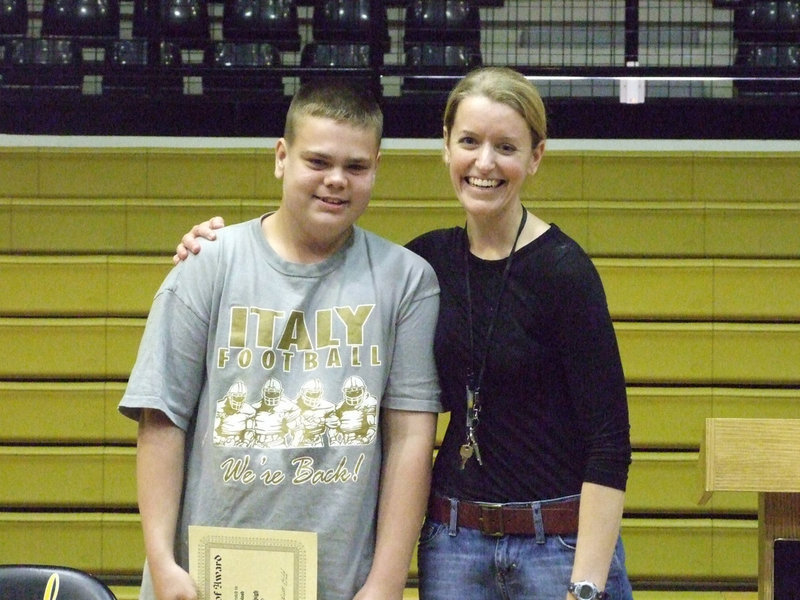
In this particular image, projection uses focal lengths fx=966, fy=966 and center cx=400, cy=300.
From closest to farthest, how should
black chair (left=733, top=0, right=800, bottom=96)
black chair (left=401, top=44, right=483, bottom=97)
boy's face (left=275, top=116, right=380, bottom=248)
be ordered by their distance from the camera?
boy's face (left=275, top=116, right=380, bottom=248)
black chair (left=401, top=44, right=483, bottom=97)
black chair (left=733, top=0, right=800, bottom=96)

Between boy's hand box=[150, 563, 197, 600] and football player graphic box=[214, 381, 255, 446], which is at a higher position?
football player graphic box=[214, 381, 255, 446]

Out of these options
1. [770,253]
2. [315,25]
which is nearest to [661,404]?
[770,253]

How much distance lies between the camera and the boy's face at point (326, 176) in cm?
170

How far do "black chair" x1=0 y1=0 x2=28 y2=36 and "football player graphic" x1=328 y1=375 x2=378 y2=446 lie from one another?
419 centimetres

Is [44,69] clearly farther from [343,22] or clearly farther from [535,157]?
[535,157]

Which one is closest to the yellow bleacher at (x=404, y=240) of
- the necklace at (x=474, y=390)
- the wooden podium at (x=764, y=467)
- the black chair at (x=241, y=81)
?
the black chair at (x=241, y=81)

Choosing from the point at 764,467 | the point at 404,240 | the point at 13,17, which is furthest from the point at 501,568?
the point at 13,17

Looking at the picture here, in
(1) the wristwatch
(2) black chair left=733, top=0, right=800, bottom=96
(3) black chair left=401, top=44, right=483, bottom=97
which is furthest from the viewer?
(2) black chair left=733, top=0, right=800, bottom=96

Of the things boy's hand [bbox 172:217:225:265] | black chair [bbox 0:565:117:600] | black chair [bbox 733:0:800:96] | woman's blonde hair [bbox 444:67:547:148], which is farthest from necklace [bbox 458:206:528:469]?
black chair [bbox 733:0:800:96]

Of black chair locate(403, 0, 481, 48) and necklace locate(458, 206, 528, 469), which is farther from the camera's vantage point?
black chair locate(403, 0, 481, 48)

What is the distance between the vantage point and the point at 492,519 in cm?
165

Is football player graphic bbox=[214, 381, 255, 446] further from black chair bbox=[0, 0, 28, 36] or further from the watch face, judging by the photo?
black chair bbox=[0, 0, 28, 36]

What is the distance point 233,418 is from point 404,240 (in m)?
3.32

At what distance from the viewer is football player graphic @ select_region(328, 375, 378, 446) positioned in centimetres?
165
